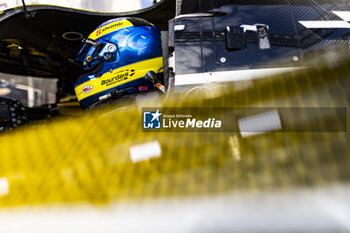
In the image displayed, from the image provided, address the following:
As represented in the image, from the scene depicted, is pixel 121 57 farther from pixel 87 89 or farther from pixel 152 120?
pixel 152 120

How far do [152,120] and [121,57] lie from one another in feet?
2.79

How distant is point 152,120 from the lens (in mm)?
814

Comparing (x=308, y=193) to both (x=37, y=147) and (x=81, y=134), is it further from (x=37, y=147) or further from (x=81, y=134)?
(x=37, y=147)

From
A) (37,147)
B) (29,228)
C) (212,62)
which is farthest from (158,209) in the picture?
(212,62)

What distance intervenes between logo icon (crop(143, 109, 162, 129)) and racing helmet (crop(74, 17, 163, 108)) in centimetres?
77

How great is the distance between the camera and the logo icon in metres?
0.81

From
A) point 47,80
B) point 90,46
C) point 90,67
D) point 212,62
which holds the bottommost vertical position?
point 47,80

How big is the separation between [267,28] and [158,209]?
82cm

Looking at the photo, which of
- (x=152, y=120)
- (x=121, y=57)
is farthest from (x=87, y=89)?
(x=152, y=120)

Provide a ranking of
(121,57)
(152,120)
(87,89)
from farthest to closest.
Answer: (87,89) < (121,57) < (152,120)

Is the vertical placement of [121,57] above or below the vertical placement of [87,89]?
above

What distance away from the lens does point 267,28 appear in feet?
3.77

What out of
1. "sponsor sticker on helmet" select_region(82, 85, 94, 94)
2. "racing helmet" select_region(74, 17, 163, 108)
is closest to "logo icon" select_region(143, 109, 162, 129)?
"racing helmet" select_region(74, 17, 163, 108)

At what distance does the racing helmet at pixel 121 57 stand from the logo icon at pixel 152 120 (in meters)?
0.77
